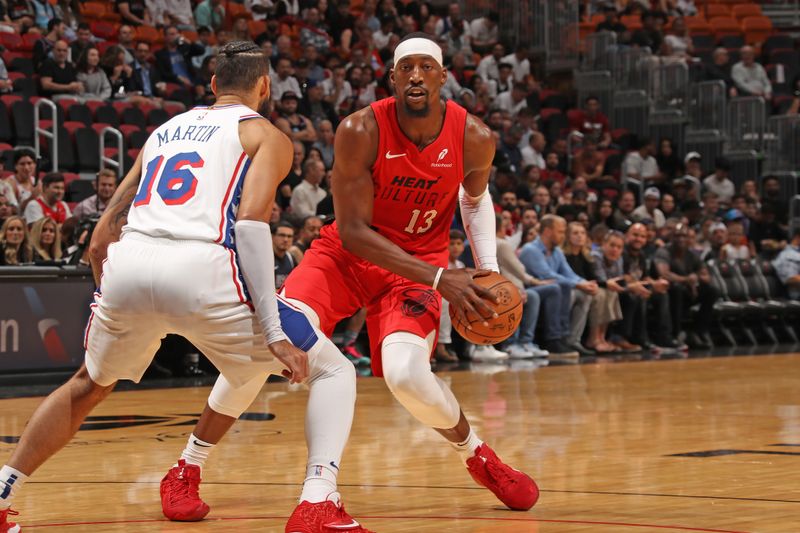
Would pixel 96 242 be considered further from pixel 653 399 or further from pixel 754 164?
pixel 754 164

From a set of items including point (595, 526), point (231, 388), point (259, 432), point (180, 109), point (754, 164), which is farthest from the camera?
point (754, 164)

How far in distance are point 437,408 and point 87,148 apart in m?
9.47

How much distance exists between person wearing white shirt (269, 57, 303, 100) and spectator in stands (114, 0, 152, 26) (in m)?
1.83

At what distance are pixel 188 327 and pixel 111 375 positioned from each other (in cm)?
38

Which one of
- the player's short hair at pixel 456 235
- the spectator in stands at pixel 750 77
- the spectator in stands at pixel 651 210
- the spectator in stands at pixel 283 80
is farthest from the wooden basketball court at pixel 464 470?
the spectator in stands at pixel 750 77

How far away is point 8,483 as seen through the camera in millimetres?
4250

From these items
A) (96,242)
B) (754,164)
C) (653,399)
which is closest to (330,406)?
(96,242)

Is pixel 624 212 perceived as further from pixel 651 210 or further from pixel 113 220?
pixel 113 220

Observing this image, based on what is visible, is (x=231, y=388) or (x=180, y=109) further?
(x=180, y=109)

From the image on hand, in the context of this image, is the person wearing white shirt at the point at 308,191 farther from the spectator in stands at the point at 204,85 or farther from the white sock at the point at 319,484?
the white sock at the point at 319,484

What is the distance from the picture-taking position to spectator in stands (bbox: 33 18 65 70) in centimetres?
1395

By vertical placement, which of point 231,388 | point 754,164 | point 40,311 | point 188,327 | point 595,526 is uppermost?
point 188,327

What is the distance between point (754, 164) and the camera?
63.8 ft

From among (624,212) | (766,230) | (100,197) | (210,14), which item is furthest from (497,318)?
(766,230)
